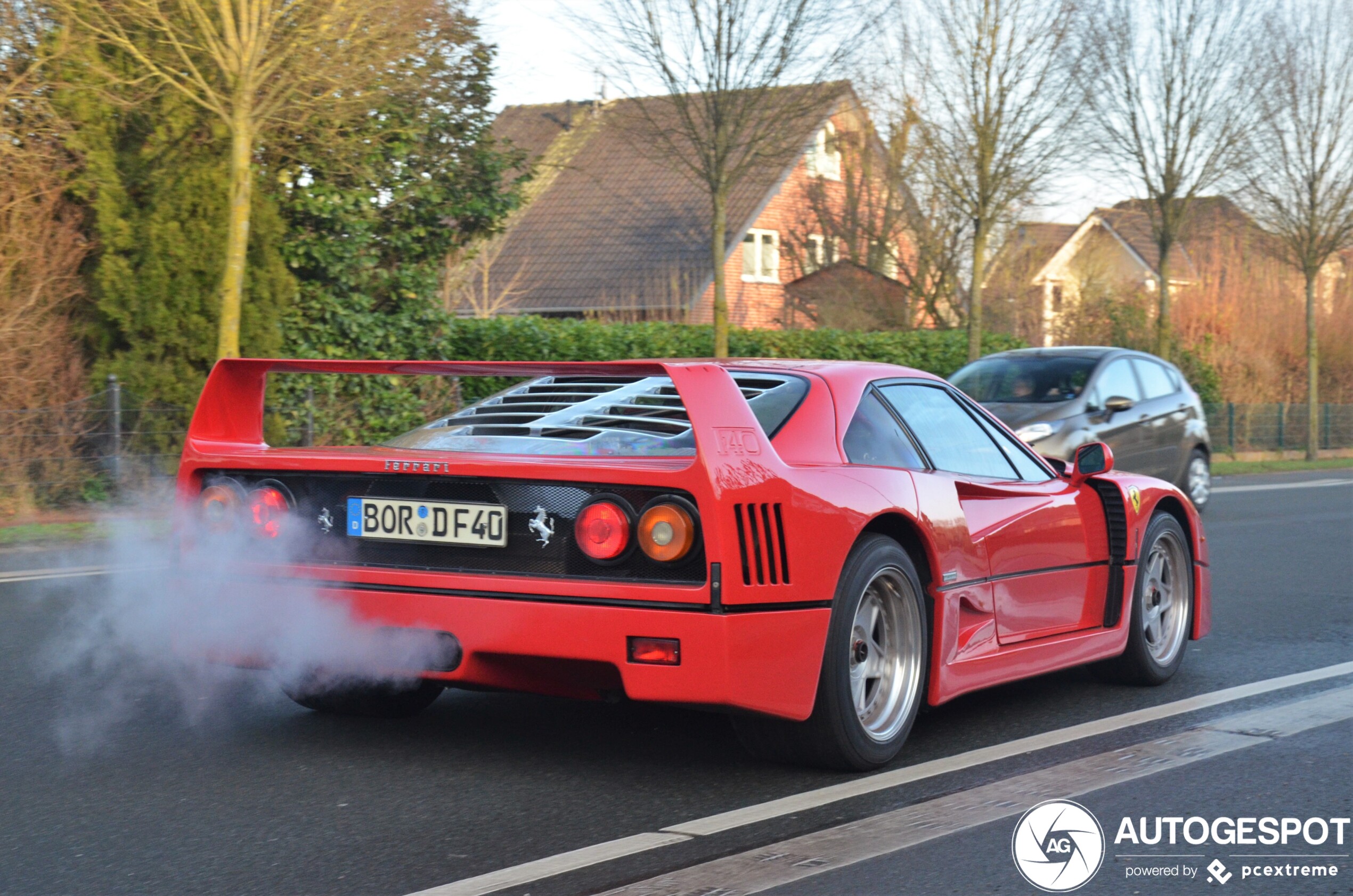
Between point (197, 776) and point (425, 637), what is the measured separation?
0.83m

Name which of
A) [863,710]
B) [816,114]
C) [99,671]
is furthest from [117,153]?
[863,710]

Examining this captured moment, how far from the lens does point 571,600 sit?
4.26 metres

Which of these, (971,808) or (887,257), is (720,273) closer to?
(971,808)

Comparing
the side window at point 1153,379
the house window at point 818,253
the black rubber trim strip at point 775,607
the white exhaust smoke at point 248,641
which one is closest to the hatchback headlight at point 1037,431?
the side window at point 1153,379

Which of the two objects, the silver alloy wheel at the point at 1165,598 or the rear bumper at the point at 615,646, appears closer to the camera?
the rear bumper at the point at 615,646

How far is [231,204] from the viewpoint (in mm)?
13250

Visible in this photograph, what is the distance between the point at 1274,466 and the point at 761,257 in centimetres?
1374

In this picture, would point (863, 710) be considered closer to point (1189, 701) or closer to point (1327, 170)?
point (1189, 701)

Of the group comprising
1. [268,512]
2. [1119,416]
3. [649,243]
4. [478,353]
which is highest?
[649,243]

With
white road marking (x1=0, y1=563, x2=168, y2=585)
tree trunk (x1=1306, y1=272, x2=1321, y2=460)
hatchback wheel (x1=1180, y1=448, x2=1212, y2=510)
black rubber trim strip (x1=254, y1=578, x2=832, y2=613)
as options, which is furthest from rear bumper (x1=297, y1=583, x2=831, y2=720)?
tree trunk (x1=1306, y1=272, x2=1321, y2=460)

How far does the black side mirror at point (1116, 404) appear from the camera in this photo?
13.6 m

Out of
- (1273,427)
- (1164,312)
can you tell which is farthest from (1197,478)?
(1273,427)

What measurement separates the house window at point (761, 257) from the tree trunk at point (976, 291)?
14106 mm

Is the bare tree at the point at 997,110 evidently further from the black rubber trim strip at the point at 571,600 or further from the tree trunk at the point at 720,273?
the black rubber trim strip at the point at 571,600
